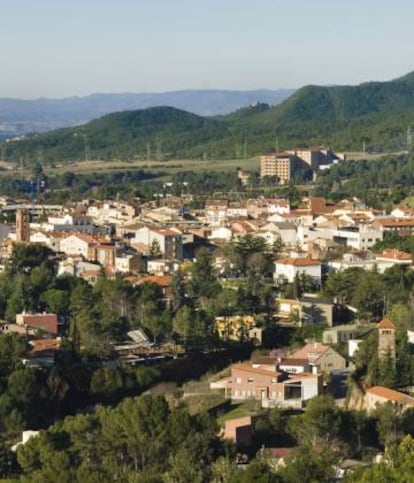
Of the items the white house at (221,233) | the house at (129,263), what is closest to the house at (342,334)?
the house at (129,263)

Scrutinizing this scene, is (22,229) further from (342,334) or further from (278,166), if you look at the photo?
(278,166)

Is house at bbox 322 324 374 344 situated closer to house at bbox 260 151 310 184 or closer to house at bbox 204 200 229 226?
house at bbox 204 200 229 226

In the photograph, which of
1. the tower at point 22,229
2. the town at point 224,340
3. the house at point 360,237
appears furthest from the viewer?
the tower at point 22,229

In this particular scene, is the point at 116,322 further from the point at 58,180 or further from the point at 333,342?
the point at 58,180

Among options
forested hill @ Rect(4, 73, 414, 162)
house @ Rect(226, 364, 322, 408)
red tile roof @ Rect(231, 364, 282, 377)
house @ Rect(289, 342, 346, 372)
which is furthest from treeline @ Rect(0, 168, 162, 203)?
house @ Rect(226, 364, 322, 408)

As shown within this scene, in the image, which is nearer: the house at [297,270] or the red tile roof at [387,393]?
the red tile roof at [387,393]

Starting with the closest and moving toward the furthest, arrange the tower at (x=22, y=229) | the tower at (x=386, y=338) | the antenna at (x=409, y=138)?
the tower at (x=386, y=338)
the tower at (x=22, y=229)
the antenna at (x=409, y=138)

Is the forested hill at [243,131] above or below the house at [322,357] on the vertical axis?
above

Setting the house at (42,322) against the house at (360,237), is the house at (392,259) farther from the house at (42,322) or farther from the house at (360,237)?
the house at (42,322)
